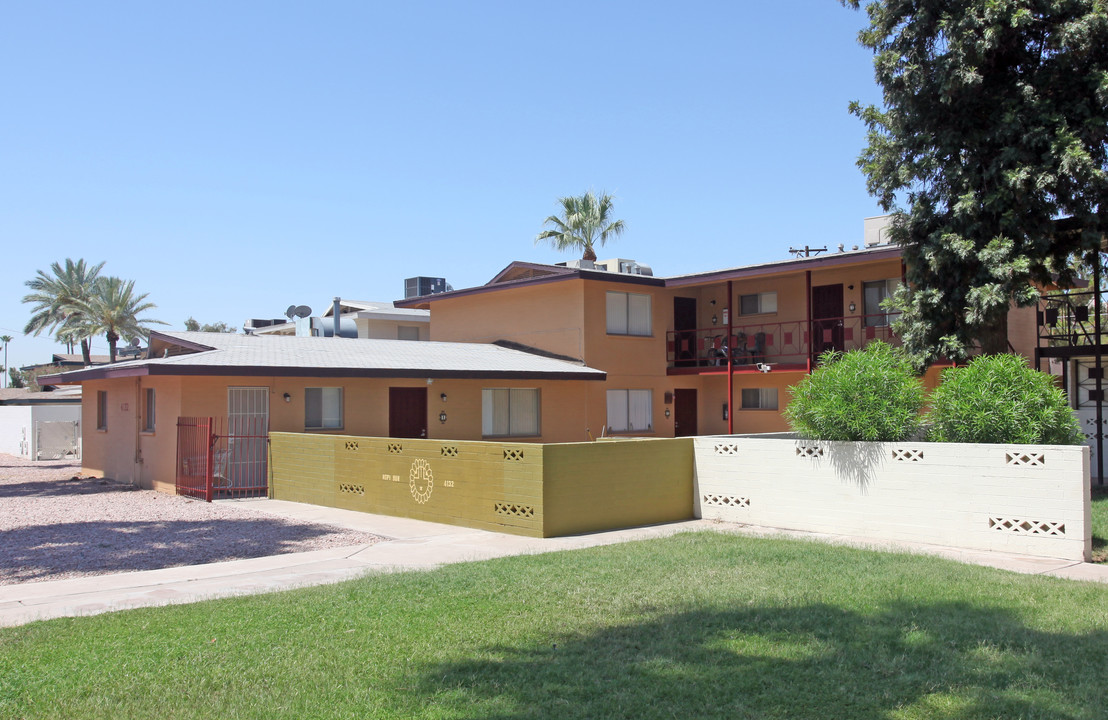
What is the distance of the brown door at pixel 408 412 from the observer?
23.2 meters

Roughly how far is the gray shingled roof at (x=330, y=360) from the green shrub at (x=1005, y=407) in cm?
1230

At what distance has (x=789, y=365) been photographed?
79.4ft

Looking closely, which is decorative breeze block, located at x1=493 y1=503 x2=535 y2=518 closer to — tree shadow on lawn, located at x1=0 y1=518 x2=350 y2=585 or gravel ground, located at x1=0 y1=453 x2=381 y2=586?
gravel ground, located at x1=0 y1=453 x2=381 y2=586

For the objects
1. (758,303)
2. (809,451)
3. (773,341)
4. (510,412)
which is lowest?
(809,451)

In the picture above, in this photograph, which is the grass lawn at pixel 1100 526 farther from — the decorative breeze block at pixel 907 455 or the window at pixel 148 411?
the window at pixel 148 411

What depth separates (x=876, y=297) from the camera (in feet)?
80.2

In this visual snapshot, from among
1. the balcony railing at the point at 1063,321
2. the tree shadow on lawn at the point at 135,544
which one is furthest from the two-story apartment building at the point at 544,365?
the tree shadow on lawn at the point at 135,544

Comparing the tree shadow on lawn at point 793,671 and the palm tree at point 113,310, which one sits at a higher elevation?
the palm tree at point 113,310

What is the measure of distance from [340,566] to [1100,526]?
1032 cm

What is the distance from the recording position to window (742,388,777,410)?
26469 mm

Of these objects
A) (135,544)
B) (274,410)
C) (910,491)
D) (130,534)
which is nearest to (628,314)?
(274,410)

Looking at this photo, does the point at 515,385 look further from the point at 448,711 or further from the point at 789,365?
the point at 448,711

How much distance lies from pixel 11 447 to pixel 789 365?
108 feet

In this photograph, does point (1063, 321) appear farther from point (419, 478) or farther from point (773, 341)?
point (419, 478)
